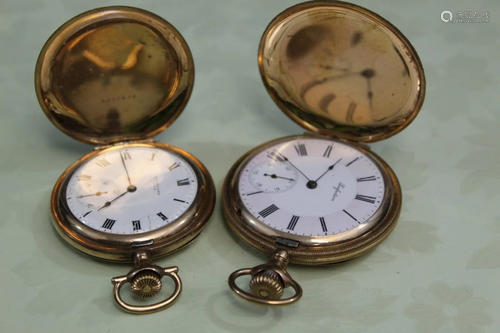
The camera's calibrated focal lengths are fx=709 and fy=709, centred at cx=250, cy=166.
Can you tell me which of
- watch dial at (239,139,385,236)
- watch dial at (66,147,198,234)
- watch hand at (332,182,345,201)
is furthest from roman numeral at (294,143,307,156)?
watch dial at (66,147,198,234)

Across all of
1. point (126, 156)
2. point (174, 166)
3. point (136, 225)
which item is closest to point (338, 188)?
point (174, 166)

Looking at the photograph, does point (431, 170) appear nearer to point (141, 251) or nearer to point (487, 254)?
point (487, 254)

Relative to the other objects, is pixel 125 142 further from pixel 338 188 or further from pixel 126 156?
pixel 338 188

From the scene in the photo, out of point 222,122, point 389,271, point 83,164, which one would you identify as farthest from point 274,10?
point 389,271

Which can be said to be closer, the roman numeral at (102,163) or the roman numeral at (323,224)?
the roman numeral at (323,224)

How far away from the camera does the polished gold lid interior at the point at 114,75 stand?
2938 mm

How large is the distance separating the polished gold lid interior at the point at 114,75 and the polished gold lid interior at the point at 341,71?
0.42 m

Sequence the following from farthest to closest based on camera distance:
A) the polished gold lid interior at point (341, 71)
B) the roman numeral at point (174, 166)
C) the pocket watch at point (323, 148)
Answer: the roman numeral at point (174, 166) → the polished gold lid interior at point (341, 71) → the pocket watch at point (323, 148)

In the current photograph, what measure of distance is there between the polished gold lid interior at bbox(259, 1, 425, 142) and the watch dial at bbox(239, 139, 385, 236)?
157 millimetres

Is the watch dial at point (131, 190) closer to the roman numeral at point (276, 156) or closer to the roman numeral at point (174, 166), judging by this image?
the roman numeral at point (174, 166)

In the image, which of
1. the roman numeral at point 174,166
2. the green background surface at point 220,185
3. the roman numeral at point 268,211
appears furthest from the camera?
the roman numeral at point 174,166

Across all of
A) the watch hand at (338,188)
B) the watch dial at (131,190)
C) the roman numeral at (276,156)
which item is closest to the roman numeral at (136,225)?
the watch dial at (131,190)

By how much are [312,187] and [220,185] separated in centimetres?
46

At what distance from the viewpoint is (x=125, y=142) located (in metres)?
3.16
